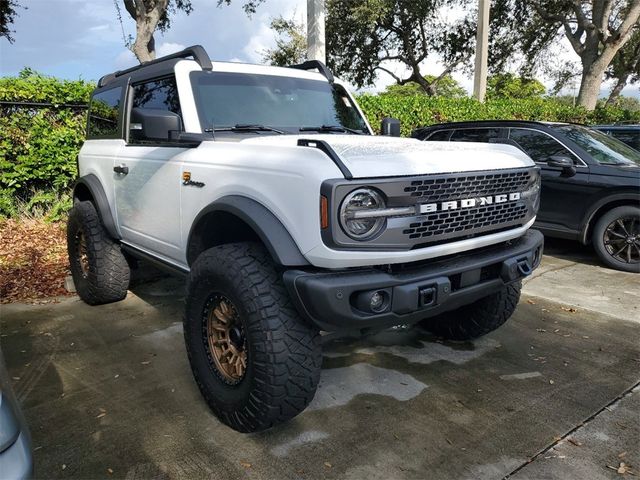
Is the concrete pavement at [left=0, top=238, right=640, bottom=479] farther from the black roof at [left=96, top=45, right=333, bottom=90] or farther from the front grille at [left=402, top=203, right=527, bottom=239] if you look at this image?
the black roof at [left=96, top=45, right=333, bottom=90]

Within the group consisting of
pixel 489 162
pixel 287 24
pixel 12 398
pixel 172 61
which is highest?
pixel 287 24

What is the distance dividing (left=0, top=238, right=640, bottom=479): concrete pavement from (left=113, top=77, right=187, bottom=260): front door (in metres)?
0.80

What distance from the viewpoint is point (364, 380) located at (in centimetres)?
312

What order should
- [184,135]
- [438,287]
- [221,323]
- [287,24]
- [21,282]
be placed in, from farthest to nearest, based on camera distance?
1. [287,24]
2. [21,282]
3. [184,135]
4. [221,323]
5. [438,287]

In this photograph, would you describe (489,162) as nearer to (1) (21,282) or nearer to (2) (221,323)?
(2) (221,323)

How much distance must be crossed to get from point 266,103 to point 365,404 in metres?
2.06

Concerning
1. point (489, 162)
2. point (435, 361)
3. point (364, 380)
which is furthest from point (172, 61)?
point (435, 361)

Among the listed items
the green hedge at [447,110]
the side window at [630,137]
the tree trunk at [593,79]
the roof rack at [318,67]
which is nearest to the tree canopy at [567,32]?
the tree trunk at [593,79]

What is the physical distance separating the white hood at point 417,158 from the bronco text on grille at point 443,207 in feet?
0.17

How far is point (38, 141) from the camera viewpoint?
22.0ft

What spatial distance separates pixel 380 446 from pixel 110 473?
1275mm

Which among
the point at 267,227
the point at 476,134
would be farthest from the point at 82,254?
the point at 476,134

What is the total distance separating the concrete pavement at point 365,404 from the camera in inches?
92.1

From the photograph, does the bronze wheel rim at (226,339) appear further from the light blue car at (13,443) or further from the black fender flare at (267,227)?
the light blue car at (13,443)
